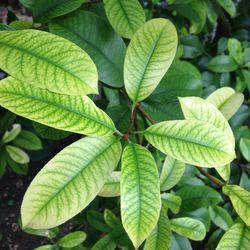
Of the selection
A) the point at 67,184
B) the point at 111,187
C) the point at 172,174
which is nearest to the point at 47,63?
the point at 67,184

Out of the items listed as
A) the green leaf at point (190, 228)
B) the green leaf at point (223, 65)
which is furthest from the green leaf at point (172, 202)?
the green leaf at point (223, 65)

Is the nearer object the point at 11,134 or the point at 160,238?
the point at 160,238

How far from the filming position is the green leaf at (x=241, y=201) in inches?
24.1

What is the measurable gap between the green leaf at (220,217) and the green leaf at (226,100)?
14.3 inches

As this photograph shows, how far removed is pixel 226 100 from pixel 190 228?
1.01ft

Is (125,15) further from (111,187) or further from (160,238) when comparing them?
(160,238)

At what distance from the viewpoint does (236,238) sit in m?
0.64

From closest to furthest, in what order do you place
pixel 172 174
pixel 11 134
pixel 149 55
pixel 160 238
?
pixel 149 55
pixel 160 238
pixel 172 174
pixel 11 134

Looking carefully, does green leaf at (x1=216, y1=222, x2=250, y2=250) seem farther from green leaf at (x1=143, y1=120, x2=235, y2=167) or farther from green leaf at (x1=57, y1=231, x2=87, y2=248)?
green leaf at (x1=57, y1=231, x2=87, y2=248)

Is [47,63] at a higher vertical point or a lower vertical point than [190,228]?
higher

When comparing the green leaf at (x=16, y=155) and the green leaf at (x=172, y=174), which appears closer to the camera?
the green leaf at (x=172, y=174)

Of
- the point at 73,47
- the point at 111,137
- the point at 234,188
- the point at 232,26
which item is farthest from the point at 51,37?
the point at 232,26

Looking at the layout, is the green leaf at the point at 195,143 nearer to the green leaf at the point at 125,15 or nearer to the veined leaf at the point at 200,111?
the veined leaf at the point at 200,111

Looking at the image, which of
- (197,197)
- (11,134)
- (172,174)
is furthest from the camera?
(11,134)
